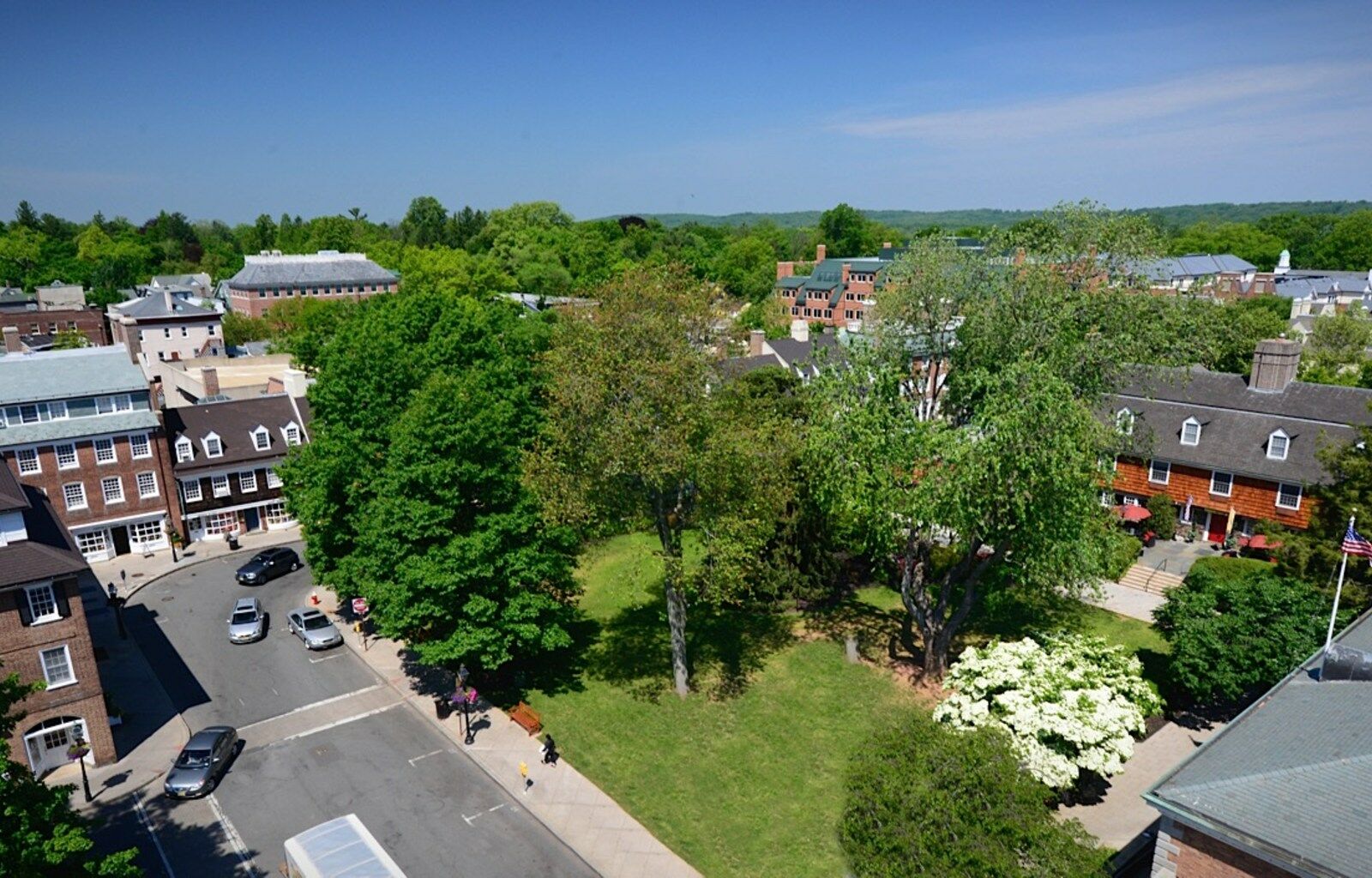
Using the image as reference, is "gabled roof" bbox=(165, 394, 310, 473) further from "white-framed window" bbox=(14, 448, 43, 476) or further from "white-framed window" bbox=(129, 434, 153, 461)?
"white-framed window" bbox=(14, 448, 43, 476)

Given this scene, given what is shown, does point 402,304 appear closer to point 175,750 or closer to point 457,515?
point 457,515

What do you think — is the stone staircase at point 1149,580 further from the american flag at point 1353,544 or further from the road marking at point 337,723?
the road marking at point 337,723

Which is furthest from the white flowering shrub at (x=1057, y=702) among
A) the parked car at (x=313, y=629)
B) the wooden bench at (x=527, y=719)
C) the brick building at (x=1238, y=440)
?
the parked car at (x=313, y=629)

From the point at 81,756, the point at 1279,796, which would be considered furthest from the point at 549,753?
the point at 1279,796

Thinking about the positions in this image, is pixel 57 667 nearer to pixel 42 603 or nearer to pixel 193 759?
pixel 42 603

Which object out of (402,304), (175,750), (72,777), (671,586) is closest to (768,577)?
(671,586)

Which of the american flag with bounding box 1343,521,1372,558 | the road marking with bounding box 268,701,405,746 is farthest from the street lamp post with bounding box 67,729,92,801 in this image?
the american flag with bounding box 1343,521,1372,558

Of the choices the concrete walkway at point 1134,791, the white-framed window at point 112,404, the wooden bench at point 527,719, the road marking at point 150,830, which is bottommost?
the concrete walkway at point 1134,791
